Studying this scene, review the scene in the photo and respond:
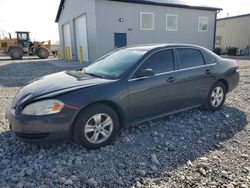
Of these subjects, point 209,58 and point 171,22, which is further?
point 171,22

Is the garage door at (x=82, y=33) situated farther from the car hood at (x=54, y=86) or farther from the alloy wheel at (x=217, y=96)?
the car hood at (x=54, y=86)

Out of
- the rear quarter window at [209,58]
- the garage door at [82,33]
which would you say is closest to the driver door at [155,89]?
the rear quarter window at [209,58]

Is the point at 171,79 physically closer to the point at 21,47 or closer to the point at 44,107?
the point at 44,107

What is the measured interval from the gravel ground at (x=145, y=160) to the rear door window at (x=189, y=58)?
1184mm

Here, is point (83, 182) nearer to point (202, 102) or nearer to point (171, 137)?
point (171, 137)

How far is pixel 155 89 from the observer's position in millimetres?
3822

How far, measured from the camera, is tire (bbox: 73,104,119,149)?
10.4 feet

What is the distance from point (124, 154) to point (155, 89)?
1.25 meters

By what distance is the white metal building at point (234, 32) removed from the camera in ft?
81.5

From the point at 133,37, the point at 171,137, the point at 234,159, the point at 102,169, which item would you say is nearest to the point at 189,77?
the point at 171,137

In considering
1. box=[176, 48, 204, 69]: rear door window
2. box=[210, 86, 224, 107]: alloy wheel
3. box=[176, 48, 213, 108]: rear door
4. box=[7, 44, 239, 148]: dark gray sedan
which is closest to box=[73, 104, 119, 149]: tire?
box=[7, 44, 239, 148]: dark gray sedan

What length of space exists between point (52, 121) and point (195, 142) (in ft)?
7.46

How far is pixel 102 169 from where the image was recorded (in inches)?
114

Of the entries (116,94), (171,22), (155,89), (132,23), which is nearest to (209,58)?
(155,89)
